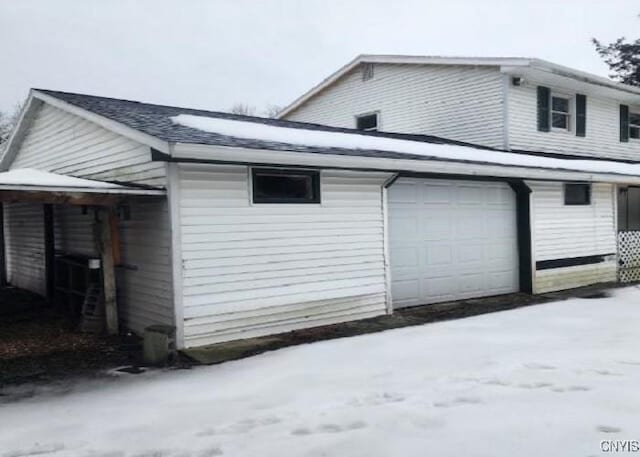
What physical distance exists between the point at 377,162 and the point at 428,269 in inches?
102

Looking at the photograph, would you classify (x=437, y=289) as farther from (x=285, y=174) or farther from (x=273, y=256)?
(x=285, y=174)

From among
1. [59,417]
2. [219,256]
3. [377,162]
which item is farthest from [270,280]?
[59,417]

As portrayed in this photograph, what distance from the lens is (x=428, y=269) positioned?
9609 millimetres

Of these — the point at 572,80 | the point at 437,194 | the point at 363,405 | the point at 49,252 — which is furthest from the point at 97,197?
the point at 572,80

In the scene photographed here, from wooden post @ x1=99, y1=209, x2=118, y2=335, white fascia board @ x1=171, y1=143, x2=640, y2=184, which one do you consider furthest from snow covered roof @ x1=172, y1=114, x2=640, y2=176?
wooden post @ x1=99, y1=209, x2=118, y2=335

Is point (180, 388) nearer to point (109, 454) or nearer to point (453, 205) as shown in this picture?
point (109, 454)

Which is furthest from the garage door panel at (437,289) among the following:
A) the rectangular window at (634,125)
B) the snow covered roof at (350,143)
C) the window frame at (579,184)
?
the rectangular window at (634,125)

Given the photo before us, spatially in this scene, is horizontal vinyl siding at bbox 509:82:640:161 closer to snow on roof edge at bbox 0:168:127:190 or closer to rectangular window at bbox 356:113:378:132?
rectangular window at bbox 356:113:378:132

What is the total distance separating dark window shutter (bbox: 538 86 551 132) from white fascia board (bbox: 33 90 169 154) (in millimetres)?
10733

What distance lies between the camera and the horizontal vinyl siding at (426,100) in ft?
44.2

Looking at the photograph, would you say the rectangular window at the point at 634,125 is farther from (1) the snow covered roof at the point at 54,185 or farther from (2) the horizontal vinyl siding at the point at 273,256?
(1) the snow covered roof at the point at 54,185

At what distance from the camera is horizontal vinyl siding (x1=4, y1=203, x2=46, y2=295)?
432 inches

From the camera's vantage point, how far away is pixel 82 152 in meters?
8.79

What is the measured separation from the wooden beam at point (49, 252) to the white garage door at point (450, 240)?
641 centimetres
